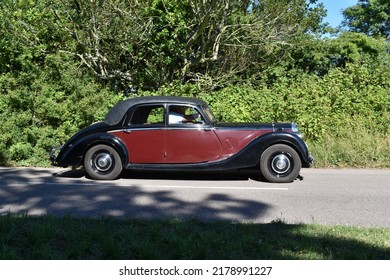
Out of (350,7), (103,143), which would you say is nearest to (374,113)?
(103,143)

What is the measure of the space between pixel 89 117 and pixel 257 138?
5.32 m

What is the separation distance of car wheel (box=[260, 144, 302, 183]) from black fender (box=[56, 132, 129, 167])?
2.72 metres

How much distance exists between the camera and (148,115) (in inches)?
352

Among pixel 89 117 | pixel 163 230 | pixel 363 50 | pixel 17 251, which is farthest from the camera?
pixel 363 50

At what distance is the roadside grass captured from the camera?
3928 mm

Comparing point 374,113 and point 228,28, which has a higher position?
point 228,28

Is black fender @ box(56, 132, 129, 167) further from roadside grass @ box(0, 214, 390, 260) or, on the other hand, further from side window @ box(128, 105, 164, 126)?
roadside grass @ box(0, 214, 390, 260)

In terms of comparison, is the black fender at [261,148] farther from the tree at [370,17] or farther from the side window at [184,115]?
the tree at [370,17]

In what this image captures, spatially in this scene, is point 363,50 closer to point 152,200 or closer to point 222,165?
point 222,165

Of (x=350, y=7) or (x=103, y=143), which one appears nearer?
(x=103, y=143)

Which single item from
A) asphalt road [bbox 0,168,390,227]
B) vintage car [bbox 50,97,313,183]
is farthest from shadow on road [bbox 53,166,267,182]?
vintage car [bbox 50,97,313,183]

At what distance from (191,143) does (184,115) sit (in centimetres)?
63

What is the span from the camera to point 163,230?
4680 millimetres

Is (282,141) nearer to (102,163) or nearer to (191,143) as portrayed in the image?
(191,143)
